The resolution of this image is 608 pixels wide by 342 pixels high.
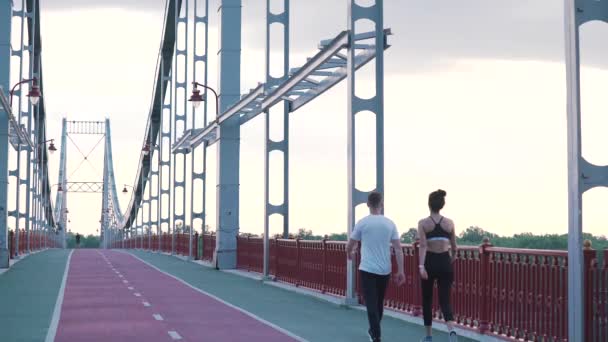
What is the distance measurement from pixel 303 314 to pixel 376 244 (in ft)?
22.7

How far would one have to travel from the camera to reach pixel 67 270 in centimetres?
4053

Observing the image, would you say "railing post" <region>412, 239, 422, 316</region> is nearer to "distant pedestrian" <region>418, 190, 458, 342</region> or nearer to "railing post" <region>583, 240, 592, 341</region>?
"distant pedestrian" <region>418, 190, 458, 342</region>

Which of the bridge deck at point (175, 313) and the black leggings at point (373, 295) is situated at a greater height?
the black leggings at point (373, 295)

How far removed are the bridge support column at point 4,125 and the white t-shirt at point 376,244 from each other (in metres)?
29.4

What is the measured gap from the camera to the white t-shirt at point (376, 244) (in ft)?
46.5

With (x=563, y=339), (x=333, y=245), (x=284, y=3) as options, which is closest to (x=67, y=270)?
(x=284, y=3)

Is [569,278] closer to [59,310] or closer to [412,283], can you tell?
[412,283]

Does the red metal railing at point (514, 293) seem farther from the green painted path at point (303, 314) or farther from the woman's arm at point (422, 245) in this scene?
the woman's arm at point (422, 245)

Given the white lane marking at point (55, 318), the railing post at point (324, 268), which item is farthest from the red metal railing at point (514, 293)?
the white lane marking at point (55, 318)

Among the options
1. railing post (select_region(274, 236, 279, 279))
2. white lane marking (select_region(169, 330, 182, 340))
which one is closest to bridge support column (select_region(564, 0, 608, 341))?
white lane marking (select_region(169, 330, 182, 340))

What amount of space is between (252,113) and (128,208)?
8546 cm

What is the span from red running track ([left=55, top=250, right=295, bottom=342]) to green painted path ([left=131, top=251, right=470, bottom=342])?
472 mm

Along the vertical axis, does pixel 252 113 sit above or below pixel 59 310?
above

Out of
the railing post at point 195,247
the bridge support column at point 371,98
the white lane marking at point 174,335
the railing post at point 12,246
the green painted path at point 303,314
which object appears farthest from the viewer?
the railing post at point 195,247
